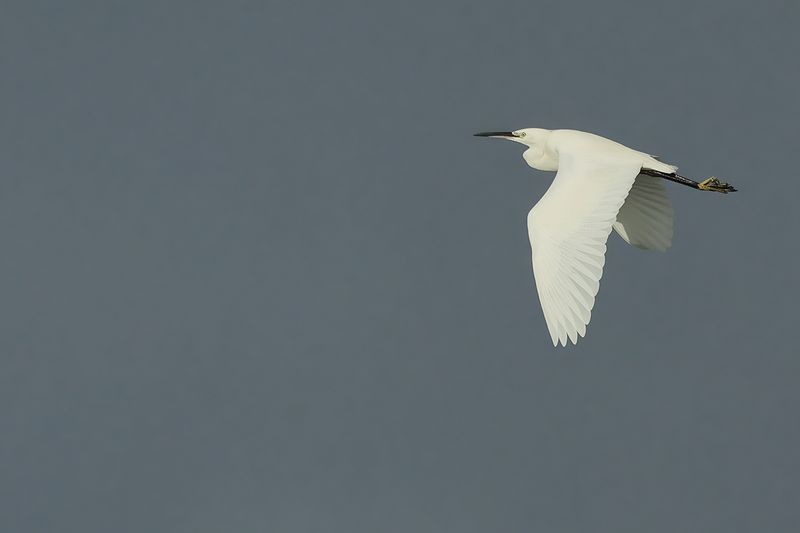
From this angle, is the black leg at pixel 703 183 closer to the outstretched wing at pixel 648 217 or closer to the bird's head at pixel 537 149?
the outstretched wing at pixel 648 217

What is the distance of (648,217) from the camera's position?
21266 millimetres

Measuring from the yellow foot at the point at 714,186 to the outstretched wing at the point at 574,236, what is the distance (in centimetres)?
183

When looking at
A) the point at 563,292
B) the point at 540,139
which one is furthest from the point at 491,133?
the point at 563,292

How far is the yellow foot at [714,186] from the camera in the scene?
2109 cm

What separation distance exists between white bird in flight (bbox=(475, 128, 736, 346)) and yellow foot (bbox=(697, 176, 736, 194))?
13 mm

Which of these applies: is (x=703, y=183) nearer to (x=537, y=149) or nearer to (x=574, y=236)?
(x=537, y=149)

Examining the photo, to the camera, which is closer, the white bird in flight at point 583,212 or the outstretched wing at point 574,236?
the outstretched wing at point 574,236

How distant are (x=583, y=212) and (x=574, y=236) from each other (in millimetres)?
559

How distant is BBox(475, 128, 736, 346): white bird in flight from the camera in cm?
1716

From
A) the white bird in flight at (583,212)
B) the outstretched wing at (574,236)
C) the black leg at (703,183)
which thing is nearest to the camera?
the outstretched wing at (574,236)

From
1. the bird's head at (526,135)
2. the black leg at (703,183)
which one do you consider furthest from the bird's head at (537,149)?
the black leg at (703,183)

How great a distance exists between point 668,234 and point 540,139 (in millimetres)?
2458

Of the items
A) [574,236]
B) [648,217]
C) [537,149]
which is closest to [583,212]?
[574,236]

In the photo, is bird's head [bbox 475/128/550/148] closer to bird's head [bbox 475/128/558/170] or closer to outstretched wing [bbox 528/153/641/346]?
bird's head [bbox 475/128/558/170]
